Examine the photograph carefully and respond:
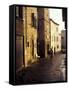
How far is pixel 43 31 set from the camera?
2.06 meters

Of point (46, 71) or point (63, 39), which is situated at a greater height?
point (63, 39)

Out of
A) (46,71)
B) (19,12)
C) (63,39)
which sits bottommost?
(46,71)

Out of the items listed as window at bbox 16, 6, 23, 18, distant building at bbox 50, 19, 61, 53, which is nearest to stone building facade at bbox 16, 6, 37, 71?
window at bbox 16, 6, 23, 18

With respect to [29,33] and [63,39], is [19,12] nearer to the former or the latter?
[29,33]

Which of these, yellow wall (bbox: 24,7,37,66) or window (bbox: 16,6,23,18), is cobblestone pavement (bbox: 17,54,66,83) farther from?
window (bbox: 16,6,23,18)

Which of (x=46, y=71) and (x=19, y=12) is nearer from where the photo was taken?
(x=19, y=12)

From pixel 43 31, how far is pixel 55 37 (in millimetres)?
92

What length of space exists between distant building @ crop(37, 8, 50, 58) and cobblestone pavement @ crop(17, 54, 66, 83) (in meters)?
0.06

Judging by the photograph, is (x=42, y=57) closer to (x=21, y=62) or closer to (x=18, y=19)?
(x=21, y=62)

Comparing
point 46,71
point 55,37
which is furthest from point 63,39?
point 46,71

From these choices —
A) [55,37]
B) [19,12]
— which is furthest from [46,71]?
[19,12]

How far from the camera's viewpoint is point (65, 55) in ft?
6.96

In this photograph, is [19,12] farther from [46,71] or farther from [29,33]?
[46,71]
